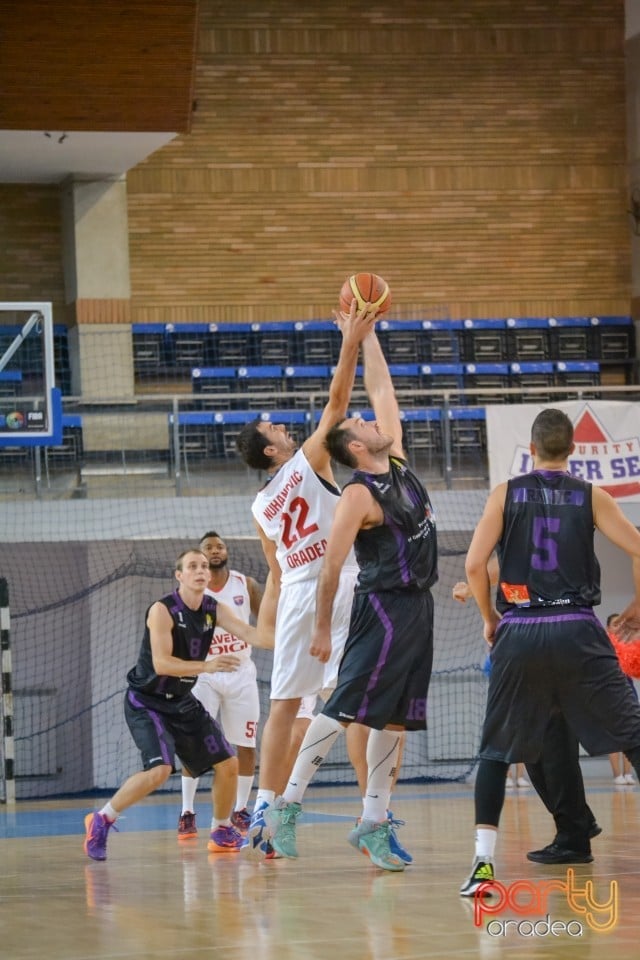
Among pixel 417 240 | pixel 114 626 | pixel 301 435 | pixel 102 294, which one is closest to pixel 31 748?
pixel 114 626

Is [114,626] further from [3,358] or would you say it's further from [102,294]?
[102,294]

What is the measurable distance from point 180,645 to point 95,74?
833 centimetres

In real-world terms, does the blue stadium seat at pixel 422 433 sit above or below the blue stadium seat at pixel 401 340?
below

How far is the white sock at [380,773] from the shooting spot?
6.17 metres

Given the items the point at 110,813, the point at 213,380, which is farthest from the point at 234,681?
the point at 213,380

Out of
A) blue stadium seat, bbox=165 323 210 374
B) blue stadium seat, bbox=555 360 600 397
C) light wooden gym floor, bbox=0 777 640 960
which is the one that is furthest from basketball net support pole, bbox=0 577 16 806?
blue stadium seat, bbox=555 360 600 397

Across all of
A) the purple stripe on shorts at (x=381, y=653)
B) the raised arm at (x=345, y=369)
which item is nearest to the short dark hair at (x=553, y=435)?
the purple stripe on shorts at (x=381, y=653)

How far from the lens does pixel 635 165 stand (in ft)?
68.7

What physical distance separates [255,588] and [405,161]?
39.9 feet

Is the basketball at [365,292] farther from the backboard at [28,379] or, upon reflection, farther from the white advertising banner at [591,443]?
the white advertising banner at [591,443]

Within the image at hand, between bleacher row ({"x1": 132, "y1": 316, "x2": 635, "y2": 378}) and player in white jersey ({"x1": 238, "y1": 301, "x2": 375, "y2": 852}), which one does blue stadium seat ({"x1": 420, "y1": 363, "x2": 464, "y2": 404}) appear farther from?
player in white jersey ({"x1": 238, "y1": 301, "x2": 375, "y2": 852})

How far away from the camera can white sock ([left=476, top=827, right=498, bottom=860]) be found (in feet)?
16.9

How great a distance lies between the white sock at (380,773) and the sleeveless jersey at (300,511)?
1.05 metres

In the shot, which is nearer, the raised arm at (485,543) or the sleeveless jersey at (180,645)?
the raised arm at (485,543)
